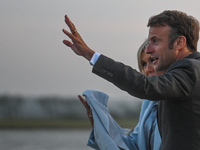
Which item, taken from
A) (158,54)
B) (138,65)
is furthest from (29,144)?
(158,54)

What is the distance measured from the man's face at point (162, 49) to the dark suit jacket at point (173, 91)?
4.4 inches

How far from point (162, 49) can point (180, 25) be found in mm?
188

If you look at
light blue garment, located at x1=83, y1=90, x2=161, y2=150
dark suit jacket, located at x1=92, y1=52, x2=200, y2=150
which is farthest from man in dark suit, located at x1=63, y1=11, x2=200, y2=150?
light blue garment, located at x1=83, y1=90, x2=161, y2=150

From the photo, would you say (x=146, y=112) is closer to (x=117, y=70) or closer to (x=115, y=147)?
(x=115, y=147)

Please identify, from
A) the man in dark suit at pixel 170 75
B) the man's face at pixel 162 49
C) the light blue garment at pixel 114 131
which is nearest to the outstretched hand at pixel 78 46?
the man in dark suit at pixel 170 75

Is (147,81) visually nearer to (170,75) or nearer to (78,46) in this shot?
(170,75)

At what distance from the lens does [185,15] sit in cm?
212

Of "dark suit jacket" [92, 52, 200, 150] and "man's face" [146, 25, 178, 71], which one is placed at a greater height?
"man's face" [146, 25, 178, 71]

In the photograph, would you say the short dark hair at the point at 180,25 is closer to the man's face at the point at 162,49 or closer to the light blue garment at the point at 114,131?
the man's face at the point at 162,49

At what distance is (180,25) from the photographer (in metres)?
2.06

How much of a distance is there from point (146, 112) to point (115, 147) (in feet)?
1.39

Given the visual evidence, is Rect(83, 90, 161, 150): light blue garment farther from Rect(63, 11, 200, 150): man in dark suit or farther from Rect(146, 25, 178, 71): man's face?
Rect(146, 25, 178, 71): man's face

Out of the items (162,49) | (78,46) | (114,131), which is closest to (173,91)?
(162,49)

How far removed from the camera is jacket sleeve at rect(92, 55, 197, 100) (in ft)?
5.39
